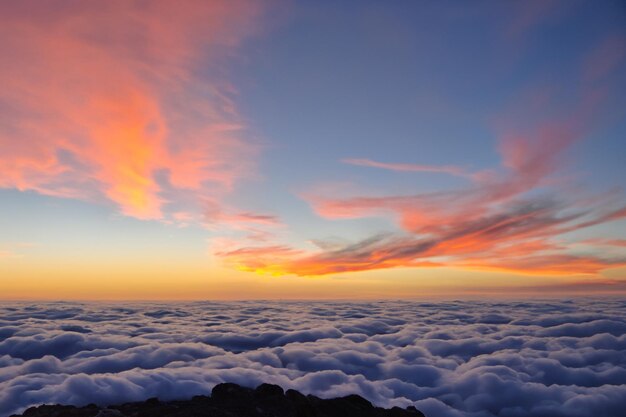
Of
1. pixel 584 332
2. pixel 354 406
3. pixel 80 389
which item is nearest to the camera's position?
pixel 354 406

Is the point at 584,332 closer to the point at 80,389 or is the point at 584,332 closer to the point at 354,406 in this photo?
the point at 354,406

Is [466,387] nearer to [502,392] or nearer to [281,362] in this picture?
[502,392]

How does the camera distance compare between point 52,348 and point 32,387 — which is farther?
point 52,348

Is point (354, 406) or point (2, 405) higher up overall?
point (354, 406)

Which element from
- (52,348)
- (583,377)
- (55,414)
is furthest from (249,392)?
(52,348)

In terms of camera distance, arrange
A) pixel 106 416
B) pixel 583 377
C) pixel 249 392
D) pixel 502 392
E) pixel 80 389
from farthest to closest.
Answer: pixel 583 377
pixel 502 392
pixel 80 389
pixel 249 392
pixel 106 416

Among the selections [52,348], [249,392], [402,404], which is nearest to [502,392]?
[402,404]
